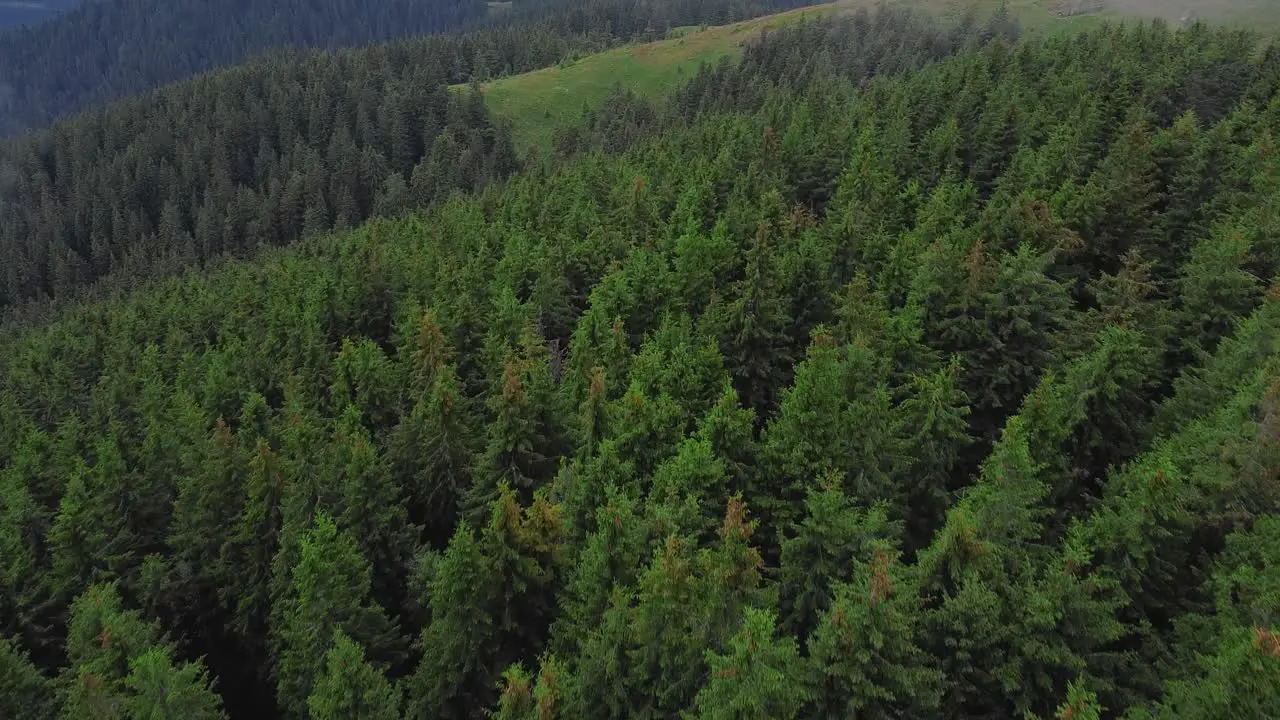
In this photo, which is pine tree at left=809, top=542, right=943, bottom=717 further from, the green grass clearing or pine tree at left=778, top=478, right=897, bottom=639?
the green grass clearing

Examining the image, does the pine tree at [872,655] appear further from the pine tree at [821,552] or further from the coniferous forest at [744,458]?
the pine tree at [821,552]

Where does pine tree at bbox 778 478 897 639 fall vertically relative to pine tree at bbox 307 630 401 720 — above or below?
above

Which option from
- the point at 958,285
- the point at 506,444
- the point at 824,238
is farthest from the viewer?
the point at 824,238

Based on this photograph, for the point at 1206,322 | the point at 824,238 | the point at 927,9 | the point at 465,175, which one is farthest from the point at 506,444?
the point at 927,9

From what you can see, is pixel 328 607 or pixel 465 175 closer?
pixel 328 607

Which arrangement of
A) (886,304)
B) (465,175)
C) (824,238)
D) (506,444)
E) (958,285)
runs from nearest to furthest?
(506,444) → (958,285) → (886,304) → (824,238) → (465,175)

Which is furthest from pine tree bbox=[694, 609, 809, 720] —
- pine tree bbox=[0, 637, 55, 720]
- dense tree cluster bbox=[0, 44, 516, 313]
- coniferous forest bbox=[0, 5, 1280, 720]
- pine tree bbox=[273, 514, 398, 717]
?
dense tree cluster bbox=[0, 44, 516, 313]

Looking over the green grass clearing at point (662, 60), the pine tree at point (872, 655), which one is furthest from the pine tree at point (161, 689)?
the green grass clearing at point (662, 60)

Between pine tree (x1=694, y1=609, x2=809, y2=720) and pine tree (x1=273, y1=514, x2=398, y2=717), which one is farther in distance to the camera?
pine tree (x1=273, y1=514, x2=398, y2=717)

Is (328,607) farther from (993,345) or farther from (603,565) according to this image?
(993,345)
